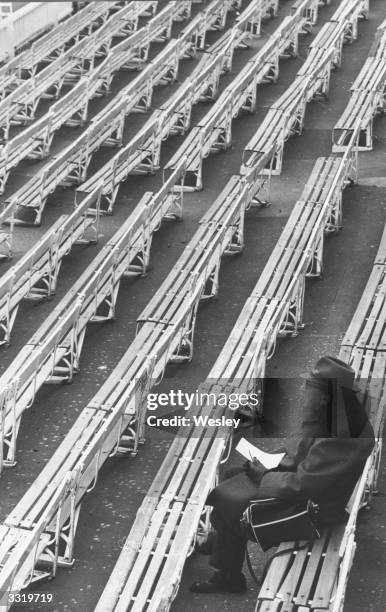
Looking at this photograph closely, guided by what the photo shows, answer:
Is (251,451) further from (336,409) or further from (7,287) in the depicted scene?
(7,287)

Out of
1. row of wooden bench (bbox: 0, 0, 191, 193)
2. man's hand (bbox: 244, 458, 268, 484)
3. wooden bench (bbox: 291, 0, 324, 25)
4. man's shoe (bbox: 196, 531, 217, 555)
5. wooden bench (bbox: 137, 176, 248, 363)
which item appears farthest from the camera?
wooden bench (bbox: 291, 0, 324, 25)

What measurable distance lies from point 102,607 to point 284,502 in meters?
1.43

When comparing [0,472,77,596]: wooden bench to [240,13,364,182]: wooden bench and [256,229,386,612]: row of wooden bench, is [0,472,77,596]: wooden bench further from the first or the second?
[240,13,364,182]: wooden bench

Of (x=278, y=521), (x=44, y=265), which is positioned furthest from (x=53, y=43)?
(x=278, y=521)

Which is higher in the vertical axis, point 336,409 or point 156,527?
point 336,409

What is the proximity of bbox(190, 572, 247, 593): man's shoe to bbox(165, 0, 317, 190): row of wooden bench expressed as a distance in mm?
8226

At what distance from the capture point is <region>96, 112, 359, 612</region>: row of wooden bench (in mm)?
10891

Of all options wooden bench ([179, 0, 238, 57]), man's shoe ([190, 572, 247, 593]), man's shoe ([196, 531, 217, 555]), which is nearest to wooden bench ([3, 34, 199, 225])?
wooden bench ([179, 0, 238, 57])

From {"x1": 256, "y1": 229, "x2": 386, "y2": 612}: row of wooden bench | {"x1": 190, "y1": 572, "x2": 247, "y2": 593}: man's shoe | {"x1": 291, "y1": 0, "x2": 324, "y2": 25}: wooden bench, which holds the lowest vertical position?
{"x1": 190, "y1": 572, "x2": 247, "y2": 593}: man's shoe

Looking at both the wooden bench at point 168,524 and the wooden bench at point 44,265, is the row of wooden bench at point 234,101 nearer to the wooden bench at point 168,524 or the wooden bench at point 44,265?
the wooden bench at point 44,265

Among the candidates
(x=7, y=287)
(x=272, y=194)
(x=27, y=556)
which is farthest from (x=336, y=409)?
(x=272, y=194)

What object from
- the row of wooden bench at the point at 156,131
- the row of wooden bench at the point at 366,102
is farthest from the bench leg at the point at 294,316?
the row of wooden bench at the point at 366,102

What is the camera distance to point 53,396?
46.2 ft

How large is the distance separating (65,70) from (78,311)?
31.3ft
